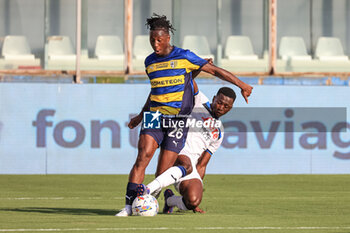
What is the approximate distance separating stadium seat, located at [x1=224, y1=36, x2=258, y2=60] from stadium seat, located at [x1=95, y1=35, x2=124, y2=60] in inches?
92.5

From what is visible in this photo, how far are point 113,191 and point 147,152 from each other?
4532mm

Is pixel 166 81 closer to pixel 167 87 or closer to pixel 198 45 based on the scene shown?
pixel 167 87

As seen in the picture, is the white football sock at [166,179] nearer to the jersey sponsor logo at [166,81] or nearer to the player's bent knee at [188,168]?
the player's bent knee at [188,168]

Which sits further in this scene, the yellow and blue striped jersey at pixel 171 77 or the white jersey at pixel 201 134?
the white jersey at pixel 201 134

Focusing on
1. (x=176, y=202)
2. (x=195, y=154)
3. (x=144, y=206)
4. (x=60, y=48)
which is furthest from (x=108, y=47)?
(x=144, y=206)

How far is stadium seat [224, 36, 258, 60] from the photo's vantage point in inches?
749

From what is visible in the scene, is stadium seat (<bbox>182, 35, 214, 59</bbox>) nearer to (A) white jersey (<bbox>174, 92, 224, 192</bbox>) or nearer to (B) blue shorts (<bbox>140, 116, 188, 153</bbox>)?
(A) white jersey (<bbox>174, 92, 224, 192</bbox>)

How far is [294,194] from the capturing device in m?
12.6

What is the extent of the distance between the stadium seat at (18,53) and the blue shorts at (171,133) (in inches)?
386

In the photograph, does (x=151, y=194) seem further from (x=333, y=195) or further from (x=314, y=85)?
(x=314, y=85)

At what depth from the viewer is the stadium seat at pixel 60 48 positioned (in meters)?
18.5

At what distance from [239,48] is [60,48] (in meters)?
3.96

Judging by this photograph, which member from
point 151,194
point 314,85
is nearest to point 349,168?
point 314,85

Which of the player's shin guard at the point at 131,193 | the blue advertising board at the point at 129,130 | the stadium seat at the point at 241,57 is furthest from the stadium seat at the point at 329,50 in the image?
the player's shin guard at the point at 131,193
